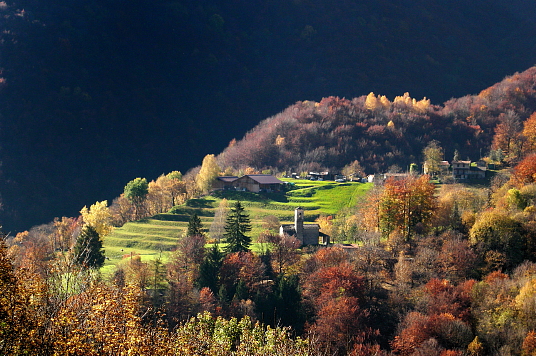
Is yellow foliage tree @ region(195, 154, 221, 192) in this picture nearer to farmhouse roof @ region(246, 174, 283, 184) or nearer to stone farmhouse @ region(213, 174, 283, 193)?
stone farmhouse @ region(213, 174, 283, 193)

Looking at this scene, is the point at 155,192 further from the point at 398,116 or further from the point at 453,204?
the point at 398,116

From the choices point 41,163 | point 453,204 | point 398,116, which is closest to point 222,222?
point 453,204

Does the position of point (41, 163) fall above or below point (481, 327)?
above

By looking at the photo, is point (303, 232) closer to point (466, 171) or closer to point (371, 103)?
point (466, 171)

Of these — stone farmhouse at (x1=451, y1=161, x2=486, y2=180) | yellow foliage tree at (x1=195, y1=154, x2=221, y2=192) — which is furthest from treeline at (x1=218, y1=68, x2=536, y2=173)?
yellow foliage tree at (x1=195, y1=154, x2=221, y2=192)

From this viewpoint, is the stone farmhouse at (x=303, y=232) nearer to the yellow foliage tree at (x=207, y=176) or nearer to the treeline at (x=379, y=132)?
the yellow foliage tree at (x=207, y=176)

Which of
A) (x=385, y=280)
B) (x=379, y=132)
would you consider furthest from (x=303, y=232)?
(x=379, y=132)
